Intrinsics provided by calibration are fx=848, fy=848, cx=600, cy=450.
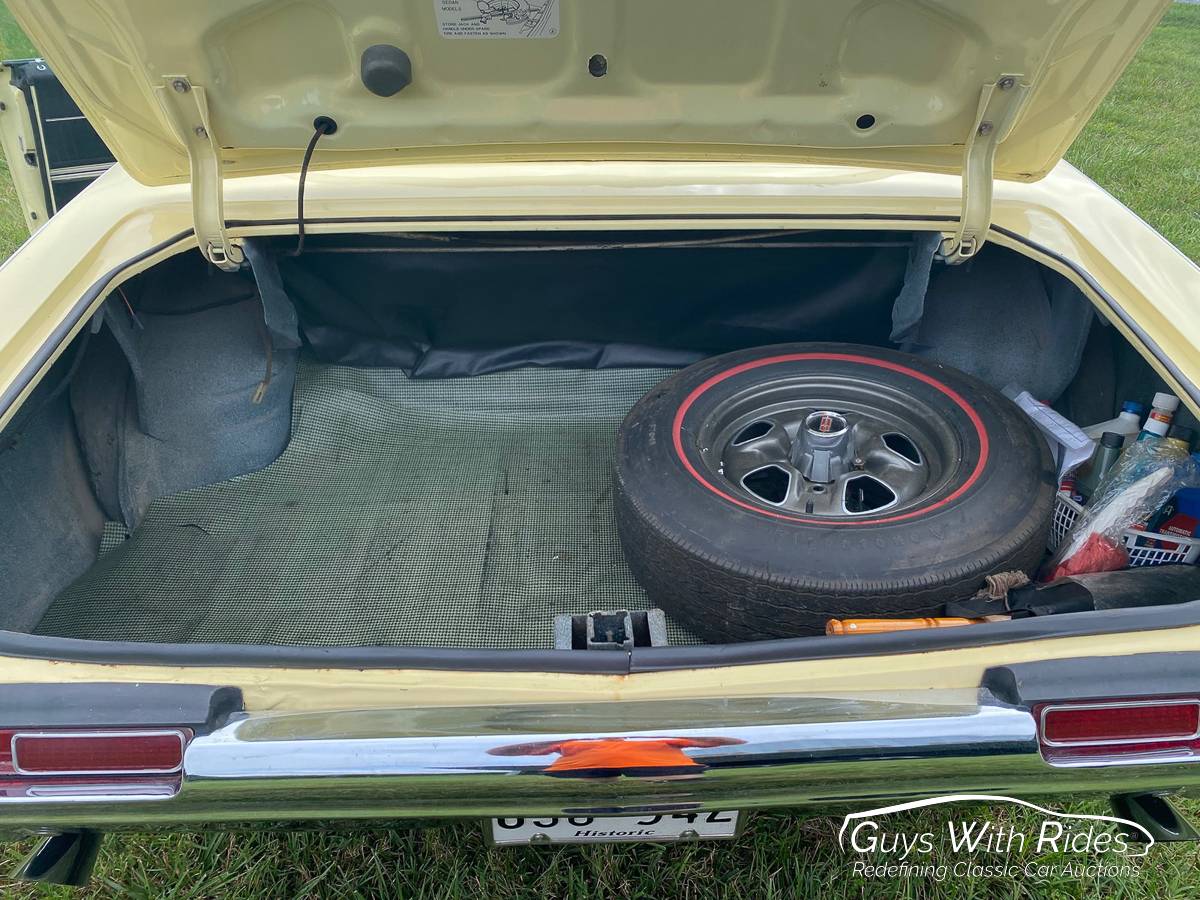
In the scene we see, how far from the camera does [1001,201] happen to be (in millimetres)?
1806

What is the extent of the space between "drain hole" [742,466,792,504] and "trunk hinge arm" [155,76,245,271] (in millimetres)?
1259

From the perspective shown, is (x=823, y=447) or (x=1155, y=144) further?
(x=1155, y=144)

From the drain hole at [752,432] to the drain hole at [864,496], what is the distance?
23 centimetres

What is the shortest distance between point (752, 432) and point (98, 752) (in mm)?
1478

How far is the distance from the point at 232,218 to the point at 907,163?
1392 mm

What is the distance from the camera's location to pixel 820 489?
1.92 m

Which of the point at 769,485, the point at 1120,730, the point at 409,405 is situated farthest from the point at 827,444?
the point at 409,405

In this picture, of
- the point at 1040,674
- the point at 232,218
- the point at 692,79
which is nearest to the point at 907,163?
the point at 692,79

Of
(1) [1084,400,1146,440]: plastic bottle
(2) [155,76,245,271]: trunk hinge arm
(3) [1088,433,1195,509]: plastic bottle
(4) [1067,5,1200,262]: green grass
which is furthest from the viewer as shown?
(4) [1067,5,1200,262]: green grass

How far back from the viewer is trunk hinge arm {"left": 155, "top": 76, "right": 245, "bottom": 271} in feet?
4.99

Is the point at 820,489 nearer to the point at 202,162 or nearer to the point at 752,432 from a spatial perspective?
the point at 752,432

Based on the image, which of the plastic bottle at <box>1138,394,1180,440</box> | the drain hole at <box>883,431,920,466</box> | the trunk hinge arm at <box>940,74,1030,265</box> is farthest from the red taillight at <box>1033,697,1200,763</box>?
the trunk hinge arm at <box>940,74,1030,265</box>

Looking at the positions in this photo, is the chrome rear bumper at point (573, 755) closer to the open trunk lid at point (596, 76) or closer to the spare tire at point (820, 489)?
the spare tire at point (820, 489)

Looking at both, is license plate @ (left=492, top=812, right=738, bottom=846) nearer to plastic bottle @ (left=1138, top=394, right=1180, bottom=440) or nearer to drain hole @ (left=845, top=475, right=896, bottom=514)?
drain hole @ (left=845, top=475, right=896, bottom=514)
